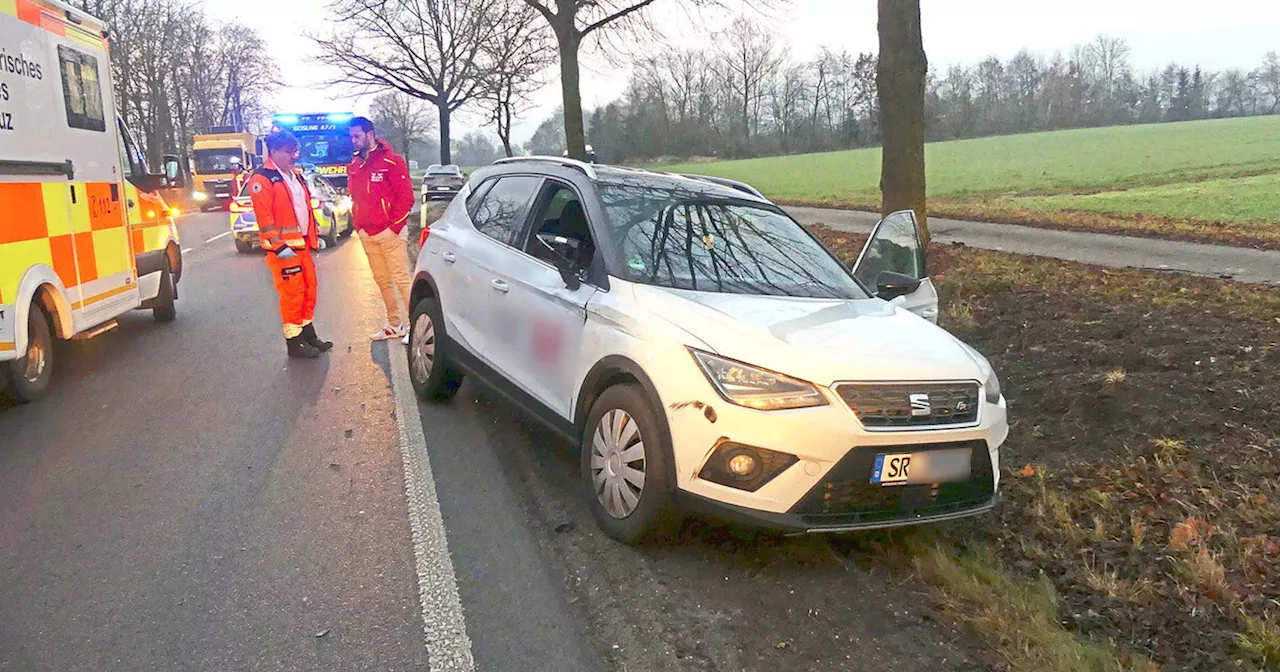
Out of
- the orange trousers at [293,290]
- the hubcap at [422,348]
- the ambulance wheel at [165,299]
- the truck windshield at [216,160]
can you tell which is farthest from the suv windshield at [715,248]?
the truck windshield at [216,160]

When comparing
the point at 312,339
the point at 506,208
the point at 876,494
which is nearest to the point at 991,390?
the point at 876,494

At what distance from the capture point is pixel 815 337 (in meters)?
3.90

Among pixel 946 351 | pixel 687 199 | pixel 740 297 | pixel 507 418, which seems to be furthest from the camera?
pixel 507 418

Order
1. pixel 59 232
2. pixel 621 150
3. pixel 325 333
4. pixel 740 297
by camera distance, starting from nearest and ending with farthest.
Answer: pixel 740 297, pixel 59 232, pixel 325 333, pixel 621 150

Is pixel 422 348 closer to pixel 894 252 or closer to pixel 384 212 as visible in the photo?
pixel 384 212

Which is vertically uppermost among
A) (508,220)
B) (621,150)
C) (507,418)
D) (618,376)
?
(621,150)

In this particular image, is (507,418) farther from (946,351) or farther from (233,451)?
(946,351)

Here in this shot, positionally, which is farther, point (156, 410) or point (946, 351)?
point (156, 410)

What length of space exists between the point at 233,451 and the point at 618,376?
2620 mm

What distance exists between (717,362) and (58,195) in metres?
5.77

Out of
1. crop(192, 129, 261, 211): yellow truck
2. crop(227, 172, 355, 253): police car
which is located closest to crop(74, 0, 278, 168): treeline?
crop(192, 129, 261, 211): yellow truck

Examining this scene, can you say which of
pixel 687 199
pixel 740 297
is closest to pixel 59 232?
pixel 687 199

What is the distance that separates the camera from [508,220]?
18.9 ft

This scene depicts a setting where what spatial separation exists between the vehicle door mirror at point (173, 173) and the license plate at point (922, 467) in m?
8.04
